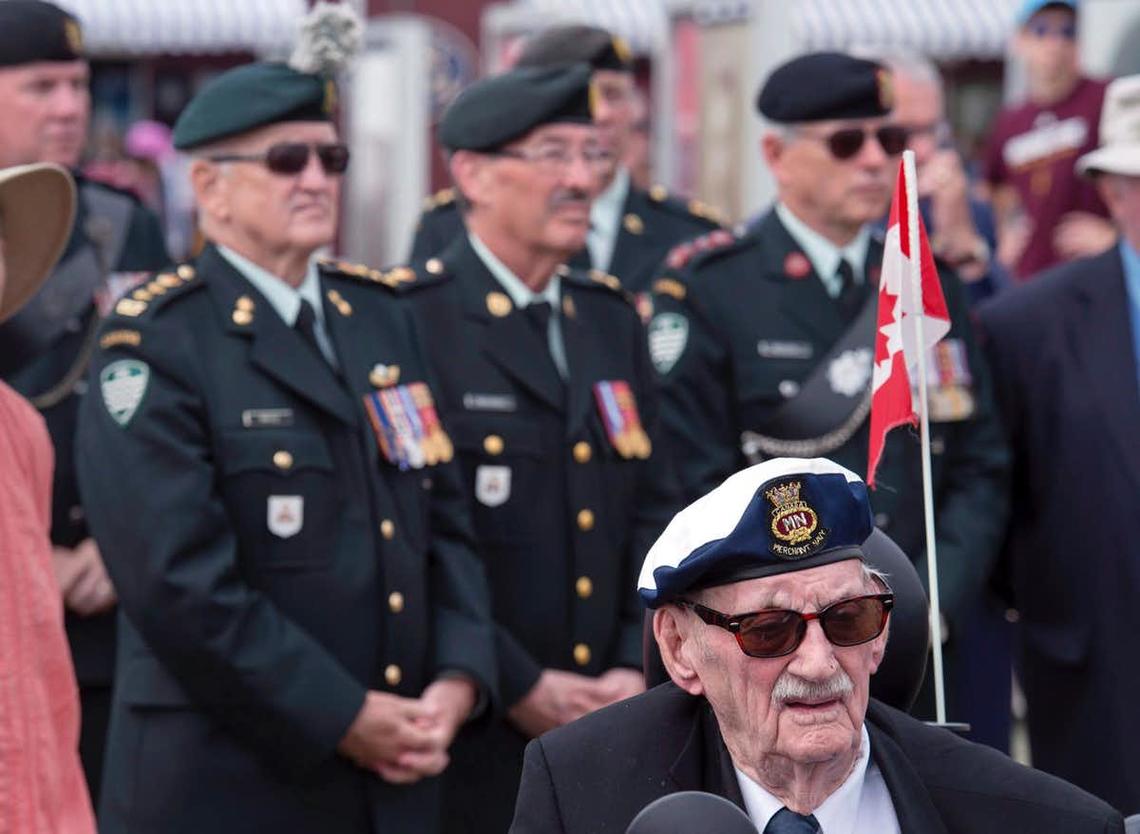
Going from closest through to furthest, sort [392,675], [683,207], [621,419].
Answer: [392,675] < [621,419] < [683,207]

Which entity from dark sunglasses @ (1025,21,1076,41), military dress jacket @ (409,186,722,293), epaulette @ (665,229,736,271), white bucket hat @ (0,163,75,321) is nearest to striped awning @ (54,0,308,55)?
dark sunglasses @ (1025,21,1076,41)

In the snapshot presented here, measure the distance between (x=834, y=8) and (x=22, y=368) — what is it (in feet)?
61.0

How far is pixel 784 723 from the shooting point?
3.59 meters

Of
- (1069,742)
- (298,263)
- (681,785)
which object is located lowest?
(1069,742)

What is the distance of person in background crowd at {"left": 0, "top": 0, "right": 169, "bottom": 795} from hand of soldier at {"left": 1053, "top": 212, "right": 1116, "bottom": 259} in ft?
12.6

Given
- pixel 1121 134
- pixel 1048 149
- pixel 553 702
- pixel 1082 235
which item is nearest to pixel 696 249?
pixel 1121 134

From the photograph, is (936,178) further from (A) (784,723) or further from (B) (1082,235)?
(A) (784,723)

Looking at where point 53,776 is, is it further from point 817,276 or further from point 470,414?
point 817,276

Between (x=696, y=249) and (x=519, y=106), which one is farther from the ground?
(x=519, y=106)

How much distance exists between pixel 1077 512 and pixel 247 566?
2305mm

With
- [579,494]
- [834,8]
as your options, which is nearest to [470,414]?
[579,494]

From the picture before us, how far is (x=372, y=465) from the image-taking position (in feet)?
18.4

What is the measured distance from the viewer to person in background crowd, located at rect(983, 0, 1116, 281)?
955cm

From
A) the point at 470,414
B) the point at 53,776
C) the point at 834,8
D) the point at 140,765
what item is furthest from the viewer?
the point at 834,8
